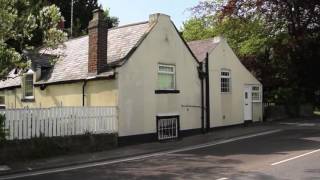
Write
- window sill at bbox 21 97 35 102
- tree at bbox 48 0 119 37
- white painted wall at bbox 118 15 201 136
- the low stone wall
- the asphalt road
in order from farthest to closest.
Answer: tree at bbox 48 0 119 37, window sill at bbox 21 97 35 102, white painted wall at bbox 118 15 201 136, the low stone wall, the asphalt road

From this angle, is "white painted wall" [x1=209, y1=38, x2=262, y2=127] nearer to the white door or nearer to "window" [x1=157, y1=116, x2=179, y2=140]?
the white door

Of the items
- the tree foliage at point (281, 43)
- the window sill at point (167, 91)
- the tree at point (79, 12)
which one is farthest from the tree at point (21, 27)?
the tree at point (79, 12)

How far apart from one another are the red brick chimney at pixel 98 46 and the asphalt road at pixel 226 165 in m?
5.60

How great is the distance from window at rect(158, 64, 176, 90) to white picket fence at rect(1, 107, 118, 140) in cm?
333

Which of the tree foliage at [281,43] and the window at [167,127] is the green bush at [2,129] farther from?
the tree foliage at [281,43]

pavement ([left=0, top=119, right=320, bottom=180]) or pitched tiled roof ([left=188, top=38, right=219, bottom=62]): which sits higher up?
pitched tiled roof ([left=188, top=38, right=219, bottom=62])

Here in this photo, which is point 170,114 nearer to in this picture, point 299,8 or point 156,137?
point 156,137

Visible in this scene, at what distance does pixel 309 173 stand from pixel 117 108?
969 centimetres

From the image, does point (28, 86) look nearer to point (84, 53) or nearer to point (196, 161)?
point (84, 53)

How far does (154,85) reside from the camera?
23.6m

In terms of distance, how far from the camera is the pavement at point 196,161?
14094 millimetres

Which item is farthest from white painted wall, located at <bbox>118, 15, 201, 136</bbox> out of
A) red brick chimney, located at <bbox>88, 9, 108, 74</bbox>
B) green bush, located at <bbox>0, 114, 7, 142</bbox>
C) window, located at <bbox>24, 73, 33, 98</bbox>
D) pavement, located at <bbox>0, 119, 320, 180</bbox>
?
window, located at <bbox>24, 73, 33, 98</bbox>

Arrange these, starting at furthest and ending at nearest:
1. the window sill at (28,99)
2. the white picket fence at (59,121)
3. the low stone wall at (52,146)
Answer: the window sill at (28,99)
the white picket fence at (59,121)
the low stone wall at (52,146)

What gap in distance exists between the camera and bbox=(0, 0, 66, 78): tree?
15.6m
